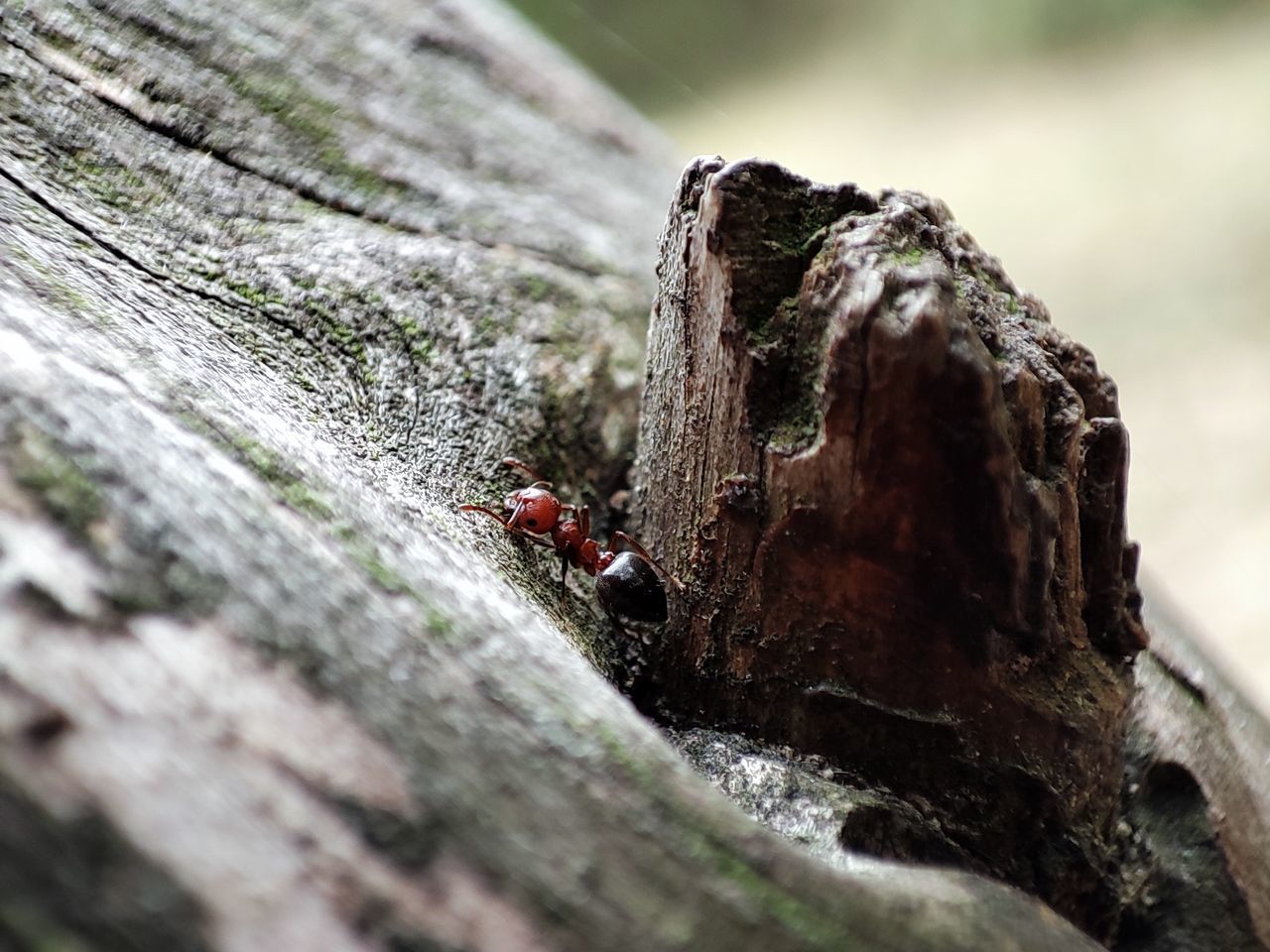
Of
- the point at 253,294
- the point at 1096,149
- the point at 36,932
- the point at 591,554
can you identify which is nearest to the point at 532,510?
the point at 591,554

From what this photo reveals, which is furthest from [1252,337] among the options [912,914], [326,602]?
[326,602]

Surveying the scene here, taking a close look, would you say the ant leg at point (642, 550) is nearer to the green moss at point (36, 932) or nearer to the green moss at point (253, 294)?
the green moss at point (253, 294)

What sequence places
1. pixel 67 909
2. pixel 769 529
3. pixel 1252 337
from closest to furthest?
pixel 67 909
pixel 769 529
pixel 1252 337

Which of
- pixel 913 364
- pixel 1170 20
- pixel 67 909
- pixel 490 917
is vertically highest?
pixel 1170 20

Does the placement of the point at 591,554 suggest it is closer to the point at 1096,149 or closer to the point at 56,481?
the point at 56,481

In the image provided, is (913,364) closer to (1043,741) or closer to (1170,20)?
(1043,741)

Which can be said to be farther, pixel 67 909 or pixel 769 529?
pixel 769 529
